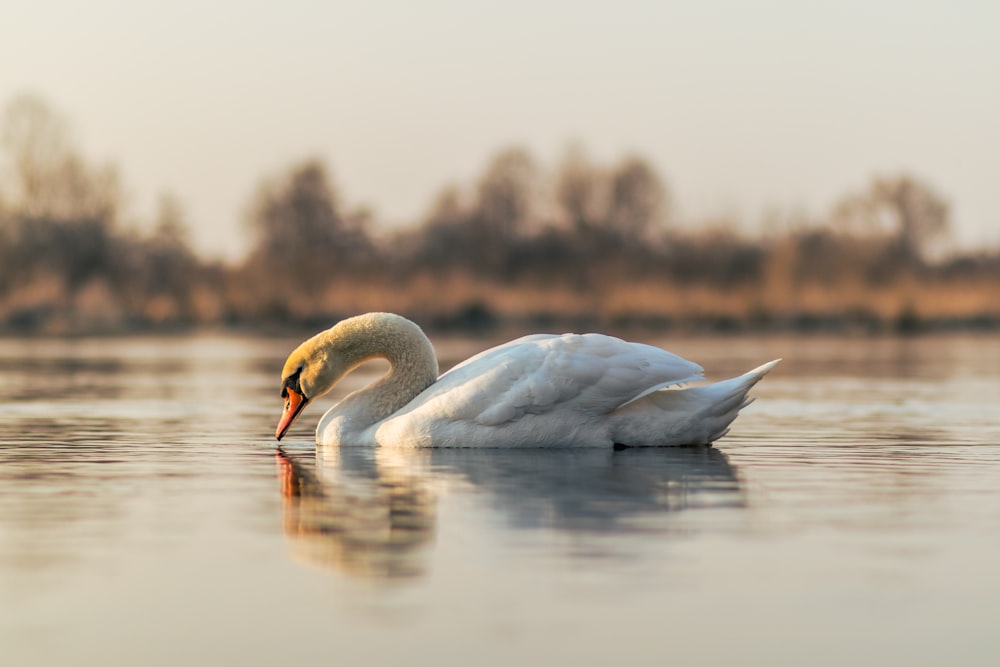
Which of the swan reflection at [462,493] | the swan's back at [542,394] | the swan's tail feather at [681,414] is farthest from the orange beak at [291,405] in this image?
the swan's tail feather at [681,414]

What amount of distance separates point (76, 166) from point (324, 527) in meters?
44.5

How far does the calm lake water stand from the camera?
394 cm

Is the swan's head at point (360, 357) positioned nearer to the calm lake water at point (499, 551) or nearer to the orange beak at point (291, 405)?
the orange beak at point (291, 405)

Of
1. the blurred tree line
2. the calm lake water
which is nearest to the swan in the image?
the calm lake water

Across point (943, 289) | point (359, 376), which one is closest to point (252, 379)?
point (359, 376)

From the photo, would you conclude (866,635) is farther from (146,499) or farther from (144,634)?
(146,499)

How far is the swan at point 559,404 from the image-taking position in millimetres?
8758

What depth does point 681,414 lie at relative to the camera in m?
9.02

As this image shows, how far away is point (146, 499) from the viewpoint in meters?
6.75

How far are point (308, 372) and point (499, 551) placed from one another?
4634 mm

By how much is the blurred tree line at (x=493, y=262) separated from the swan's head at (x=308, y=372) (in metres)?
20.5

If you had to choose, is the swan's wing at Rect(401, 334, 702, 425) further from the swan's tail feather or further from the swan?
the swan's tail feather

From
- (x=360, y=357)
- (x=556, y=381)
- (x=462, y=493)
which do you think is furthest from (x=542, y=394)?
(x=462, y=493)

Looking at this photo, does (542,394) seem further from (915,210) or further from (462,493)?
(915,210)
